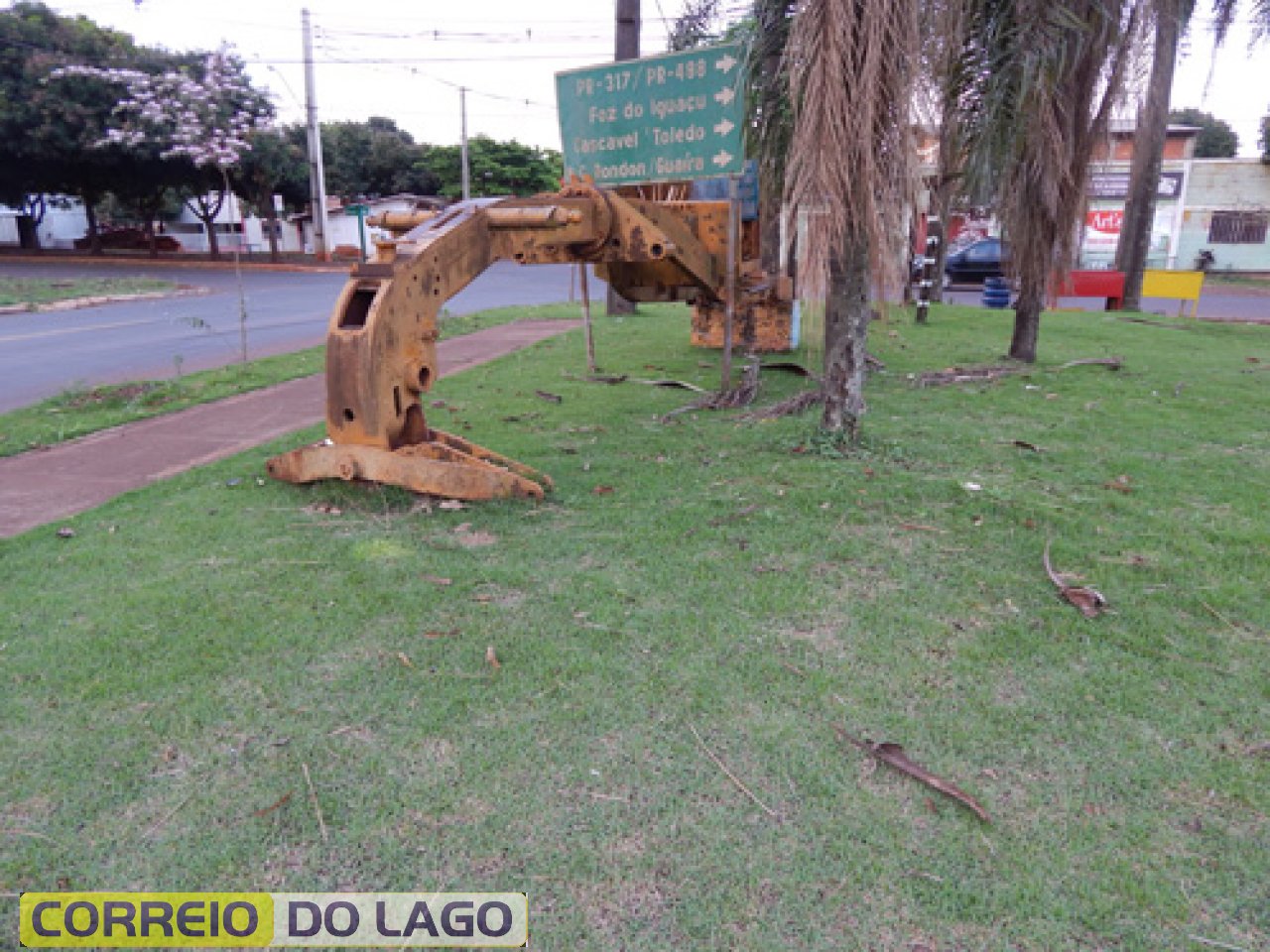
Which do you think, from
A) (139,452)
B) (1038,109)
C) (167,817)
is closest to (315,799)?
(167,817)

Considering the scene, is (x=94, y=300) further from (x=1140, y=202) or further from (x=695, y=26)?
(x=1140, y=202)

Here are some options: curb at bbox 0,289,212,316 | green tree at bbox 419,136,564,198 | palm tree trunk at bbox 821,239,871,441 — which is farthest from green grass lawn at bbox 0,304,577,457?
green tree at bbox 419,136,564,198

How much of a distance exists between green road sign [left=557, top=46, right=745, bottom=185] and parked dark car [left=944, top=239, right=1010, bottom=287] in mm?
18022

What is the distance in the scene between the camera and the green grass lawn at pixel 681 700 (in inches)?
86.2

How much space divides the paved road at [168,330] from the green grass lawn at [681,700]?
20.5ft

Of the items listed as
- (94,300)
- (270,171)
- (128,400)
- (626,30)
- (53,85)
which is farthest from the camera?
(270,171)

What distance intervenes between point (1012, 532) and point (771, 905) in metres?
Result: 2.89

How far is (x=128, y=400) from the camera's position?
8.20 metres

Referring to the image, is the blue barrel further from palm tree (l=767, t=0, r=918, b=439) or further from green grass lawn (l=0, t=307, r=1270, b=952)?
palm tree (l=767, t=0, r=918, b=439)

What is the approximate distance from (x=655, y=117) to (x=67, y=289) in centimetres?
2154

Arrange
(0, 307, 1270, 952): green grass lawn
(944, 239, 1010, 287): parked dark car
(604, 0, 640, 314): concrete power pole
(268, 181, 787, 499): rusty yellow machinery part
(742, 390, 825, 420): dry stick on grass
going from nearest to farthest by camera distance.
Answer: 1. (0, 307, 1270, 952): green grass lawn
2. (268, 181, 787, 499): rusty yellow machinery part
3. (742, 390, 825, 420): dry stick on grass
4. (604, 0, 640, 314): concrete power pole
5. (944, 239, 1010, 287): parked dark car

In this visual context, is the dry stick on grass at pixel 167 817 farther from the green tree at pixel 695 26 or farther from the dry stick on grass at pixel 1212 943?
the green tree at pixel 695 26

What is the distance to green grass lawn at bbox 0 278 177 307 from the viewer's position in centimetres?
1948

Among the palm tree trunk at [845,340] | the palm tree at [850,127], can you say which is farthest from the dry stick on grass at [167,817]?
the palm tree trunk at [845,340]
